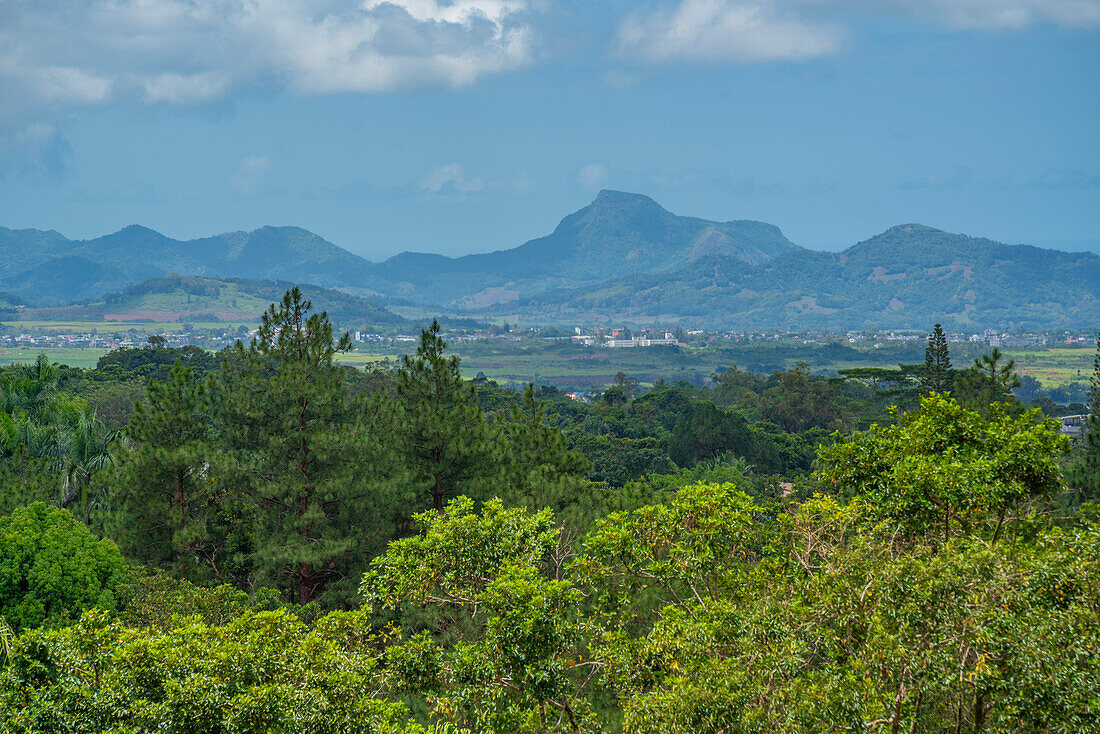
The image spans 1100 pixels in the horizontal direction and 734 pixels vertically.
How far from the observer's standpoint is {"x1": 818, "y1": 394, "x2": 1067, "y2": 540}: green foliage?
9.95 m

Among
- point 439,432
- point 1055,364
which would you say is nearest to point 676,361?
point 1055,364

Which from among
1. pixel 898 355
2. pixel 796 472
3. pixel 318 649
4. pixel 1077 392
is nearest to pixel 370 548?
pixel 318 649

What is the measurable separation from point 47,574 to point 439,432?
339 inches

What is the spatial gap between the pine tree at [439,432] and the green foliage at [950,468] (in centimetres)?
977

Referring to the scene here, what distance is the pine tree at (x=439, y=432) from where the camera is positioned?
774 inches

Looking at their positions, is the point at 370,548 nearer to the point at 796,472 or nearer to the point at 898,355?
the point at 796,472

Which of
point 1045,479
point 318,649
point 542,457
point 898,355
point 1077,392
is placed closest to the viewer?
point 318,649

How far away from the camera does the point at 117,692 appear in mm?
7082

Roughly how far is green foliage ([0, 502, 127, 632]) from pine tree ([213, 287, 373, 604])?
4201 mm

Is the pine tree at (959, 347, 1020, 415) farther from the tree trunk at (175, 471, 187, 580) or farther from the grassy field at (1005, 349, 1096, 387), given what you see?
the grassy field at (1005, 349, 1096, 387)

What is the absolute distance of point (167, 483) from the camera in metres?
18.6

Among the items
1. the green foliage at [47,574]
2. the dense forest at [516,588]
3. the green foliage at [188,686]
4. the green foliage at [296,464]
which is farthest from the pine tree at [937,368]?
the green foliage at [188,686]

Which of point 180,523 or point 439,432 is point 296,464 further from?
point 439,432

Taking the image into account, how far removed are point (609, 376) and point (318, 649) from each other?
16304 cm
